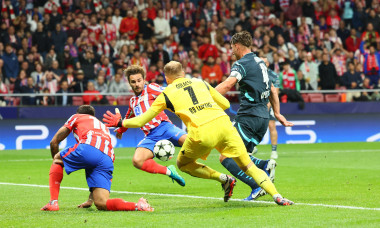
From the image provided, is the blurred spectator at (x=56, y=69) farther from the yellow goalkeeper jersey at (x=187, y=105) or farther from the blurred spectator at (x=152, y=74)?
the yellow goalkeeper jersey at (x=187, y=105)

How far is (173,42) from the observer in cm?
2391

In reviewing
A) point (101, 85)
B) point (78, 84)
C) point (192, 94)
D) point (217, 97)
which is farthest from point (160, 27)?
point (192, 94)

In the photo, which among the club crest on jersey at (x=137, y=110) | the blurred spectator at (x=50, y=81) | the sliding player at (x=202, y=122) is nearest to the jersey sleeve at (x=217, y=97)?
the sliding player at (x=202, y=122)

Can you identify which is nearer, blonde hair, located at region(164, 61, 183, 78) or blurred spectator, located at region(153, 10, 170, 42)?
blonde hair, located at region(164, 61, 183, 78)

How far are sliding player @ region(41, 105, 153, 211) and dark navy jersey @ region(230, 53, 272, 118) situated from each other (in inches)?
75.2

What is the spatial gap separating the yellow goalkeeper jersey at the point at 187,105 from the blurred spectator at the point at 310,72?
51.0 feet

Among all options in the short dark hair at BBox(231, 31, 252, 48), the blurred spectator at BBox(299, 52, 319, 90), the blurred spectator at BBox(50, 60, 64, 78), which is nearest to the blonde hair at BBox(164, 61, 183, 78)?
the short dark hair at BBox(231, 31, 252, 48)

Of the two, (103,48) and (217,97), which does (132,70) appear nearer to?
(217,97)

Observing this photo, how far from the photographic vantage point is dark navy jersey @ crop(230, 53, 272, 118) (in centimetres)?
909

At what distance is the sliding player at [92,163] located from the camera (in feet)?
27.6

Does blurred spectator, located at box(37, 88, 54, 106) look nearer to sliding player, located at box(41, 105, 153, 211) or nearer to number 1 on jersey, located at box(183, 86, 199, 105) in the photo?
sliding player, located at box(41, 105, 153, 211)

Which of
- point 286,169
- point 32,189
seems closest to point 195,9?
point 286,169

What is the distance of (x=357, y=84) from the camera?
959 inches

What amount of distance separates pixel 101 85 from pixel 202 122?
1361cm
